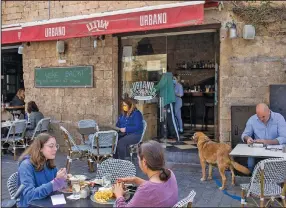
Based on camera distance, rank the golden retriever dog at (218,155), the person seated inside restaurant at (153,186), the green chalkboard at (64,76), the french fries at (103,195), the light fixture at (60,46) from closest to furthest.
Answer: the person seated inside restaurant at (153,186) → the french fries at (103,195) → the golden retriever dog at (218,155) → the green chalkboard at (64,76) → the light fixture at (60,46)

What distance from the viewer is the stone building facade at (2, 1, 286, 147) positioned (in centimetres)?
614

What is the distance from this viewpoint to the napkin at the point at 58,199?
266cm

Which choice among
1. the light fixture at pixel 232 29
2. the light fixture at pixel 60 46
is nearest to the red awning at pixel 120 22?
the light fixture at pixel 60 46

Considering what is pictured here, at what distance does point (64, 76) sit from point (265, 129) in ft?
16.8

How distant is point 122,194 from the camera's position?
2725 mm

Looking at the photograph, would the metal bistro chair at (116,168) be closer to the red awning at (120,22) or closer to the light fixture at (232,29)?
the red awning at (120,22)

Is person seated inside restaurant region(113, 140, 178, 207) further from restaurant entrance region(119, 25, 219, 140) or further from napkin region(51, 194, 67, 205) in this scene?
restaurant entrance region(119, 25, 219, 140)

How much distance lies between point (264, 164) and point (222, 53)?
3212 millimetres

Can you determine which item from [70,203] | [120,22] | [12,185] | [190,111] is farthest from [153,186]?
[190,111]

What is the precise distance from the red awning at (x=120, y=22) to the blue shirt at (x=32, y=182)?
3.43 m

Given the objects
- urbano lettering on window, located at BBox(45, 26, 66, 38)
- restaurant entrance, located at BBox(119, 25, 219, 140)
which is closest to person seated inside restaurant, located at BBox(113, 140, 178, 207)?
restaurant entrance, located at BBox(119, 25, 219, 140)

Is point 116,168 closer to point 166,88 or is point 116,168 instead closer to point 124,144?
point 124,144

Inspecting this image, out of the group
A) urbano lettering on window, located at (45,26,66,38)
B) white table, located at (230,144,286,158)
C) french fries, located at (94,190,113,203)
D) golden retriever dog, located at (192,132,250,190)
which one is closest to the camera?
french fries, located at (94,190,113,203)

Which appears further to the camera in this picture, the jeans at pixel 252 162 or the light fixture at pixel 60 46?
the light fixture at pixel 60 46
